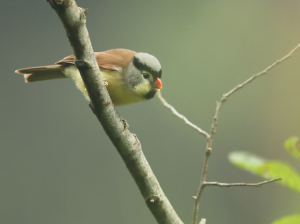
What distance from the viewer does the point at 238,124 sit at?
473 cm

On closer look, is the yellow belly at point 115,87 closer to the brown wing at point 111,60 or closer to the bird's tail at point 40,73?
the brown wing at point 111,60

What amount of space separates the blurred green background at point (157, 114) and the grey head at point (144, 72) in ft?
6.98

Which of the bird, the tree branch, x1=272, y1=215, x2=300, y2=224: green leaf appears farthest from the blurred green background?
x1=272, y1=215, x2=300, y2=224: green leaf

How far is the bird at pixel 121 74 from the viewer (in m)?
2.14

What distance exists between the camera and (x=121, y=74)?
2186 mm

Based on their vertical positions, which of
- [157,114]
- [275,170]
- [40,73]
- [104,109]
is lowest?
[275,170]

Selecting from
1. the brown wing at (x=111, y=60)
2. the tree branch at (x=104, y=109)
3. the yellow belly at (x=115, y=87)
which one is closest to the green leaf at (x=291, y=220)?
the tree branch at (x=104, y=109)

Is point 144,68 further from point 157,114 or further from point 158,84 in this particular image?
point 157,114

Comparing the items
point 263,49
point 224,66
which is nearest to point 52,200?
point 224,66

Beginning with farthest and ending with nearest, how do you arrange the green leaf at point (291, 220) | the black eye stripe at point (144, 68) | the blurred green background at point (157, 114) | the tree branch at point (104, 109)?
the blurred green background at point (157, 114)
the black eye stripe at point (144, 68)
the tree branch at point (104, 109)
the green leaf at point (291, 220)

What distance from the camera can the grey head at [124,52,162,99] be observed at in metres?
2.21

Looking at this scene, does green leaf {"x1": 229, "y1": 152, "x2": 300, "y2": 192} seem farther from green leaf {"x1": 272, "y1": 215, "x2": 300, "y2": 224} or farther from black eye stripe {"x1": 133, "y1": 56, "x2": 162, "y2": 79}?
black eye stripe {"x1": 133, "y1": 56, "x2": 162, "y2": 79}

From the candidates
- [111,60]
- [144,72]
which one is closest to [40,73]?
[111,60]

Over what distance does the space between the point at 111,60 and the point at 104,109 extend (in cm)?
88
